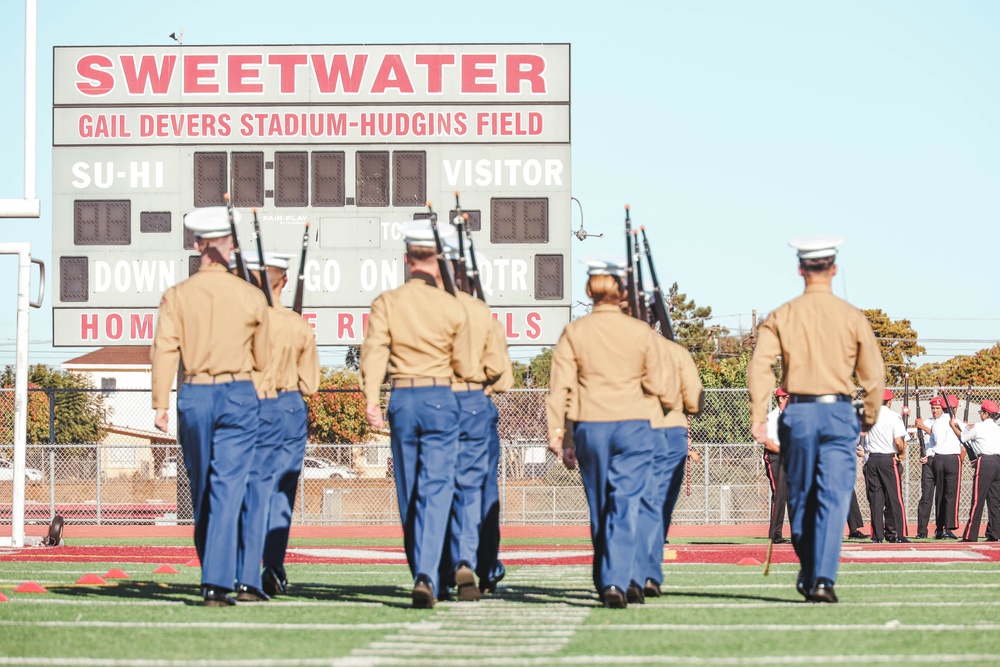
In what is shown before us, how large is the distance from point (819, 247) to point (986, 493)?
11336 mm

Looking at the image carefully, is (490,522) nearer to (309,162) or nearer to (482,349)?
(482,349)

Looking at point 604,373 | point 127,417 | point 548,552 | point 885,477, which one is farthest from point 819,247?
point 127,417

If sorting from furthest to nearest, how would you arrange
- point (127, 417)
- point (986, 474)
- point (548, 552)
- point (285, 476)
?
point (127, 417)
point (986, 474)
point (548, 552)
point (285, 476)

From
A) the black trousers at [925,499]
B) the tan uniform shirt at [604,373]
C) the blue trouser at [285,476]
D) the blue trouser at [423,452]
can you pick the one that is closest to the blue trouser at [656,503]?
the tan uniform shirt at [604,373]

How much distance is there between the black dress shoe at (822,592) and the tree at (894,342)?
6309 cm

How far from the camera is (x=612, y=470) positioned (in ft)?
28.7

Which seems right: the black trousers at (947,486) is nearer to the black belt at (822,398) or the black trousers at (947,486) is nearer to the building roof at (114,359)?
the black belt at (822,398)

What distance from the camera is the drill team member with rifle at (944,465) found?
2006cm

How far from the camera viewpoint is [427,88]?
22516 mm

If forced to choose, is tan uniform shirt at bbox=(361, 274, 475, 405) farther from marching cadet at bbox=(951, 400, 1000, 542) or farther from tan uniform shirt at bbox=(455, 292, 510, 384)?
marching cadet at bbox=(951, 400, 1000, 542)

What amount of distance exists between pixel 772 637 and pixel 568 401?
2.33m

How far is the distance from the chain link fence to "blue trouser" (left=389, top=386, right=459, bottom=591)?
12755 millimetres

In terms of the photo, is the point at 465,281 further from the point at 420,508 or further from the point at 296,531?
the point at 296,531

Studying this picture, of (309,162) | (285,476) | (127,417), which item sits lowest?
(127,417)
